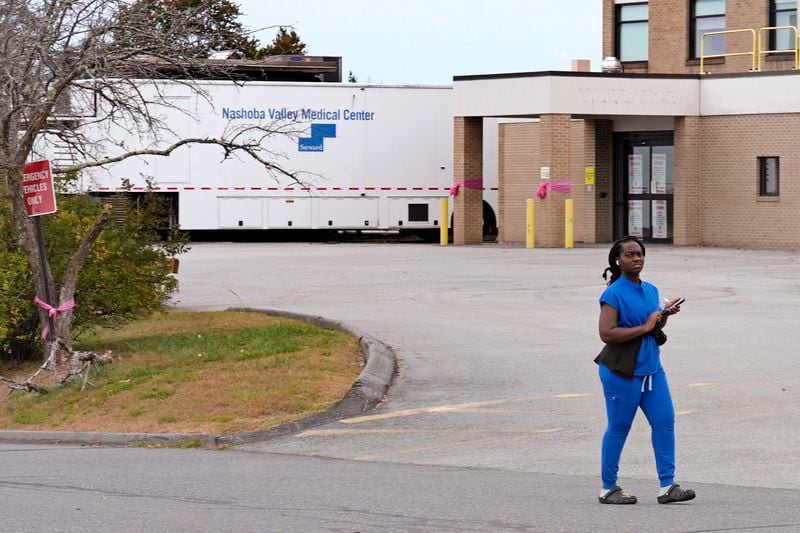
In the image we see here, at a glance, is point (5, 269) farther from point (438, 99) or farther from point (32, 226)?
point (438, 99)

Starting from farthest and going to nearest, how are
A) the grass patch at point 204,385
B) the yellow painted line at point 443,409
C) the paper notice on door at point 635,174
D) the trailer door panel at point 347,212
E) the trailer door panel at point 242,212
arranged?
1. the trailer door panel at point 347,212
2. the trailer door panel at point 242,212
3. the paper notice on door at point 635,174
4. the grass patch at point 204,385
5. the yellow painted line at point 443,409

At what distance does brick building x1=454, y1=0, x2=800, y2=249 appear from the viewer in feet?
120

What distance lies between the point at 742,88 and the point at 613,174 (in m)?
4.90

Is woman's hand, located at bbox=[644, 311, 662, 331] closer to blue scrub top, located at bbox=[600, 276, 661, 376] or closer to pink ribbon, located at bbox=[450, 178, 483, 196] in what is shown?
blue scrub top, located at bbox=[600, 276, 661, 376]

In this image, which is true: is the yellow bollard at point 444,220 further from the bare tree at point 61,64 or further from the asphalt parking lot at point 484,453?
the bare tree at point 61,64

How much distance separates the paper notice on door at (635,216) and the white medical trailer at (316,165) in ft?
17.8

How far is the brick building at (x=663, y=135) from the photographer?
36.6 meters

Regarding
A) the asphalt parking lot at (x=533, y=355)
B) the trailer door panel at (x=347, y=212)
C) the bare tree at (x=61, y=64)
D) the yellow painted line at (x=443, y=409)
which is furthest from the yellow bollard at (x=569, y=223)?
the yellow painted line at (x=443, y=409)

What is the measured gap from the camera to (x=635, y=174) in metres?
39.9

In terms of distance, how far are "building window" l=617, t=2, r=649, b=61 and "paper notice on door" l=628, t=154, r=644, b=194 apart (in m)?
4.11

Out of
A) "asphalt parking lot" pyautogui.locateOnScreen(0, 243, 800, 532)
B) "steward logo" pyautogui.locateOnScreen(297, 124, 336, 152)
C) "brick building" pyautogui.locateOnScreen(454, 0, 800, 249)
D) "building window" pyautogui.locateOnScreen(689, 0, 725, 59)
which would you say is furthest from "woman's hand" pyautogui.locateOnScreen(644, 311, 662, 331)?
"building window" pyautogui.locateOnScreen(689, 0, 725, 59)

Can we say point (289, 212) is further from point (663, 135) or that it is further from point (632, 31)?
point (632, 31)

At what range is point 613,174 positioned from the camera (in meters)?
40.1

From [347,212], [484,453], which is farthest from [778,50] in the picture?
[484,453]
